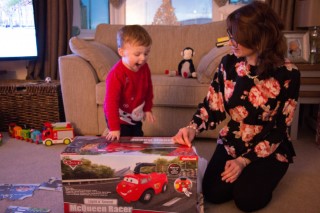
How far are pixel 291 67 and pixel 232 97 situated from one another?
0.88ft

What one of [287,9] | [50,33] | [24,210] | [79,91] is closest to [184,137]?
[24,210]

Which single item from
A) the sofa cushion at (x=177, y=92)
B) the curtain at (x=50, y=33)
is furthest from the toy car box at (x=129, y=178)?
the curtain at (x=50, y=33)

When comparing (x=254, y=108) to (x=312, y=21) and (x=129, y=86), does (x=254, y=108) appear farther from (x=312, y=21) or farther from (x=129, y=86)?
(x=312, y=21)

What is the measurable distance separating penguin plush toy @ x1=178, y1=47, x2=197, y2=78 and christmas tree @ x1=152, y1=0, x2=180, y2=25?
87 centimetres

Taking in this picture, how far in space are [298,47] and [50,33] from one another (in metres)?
2.18

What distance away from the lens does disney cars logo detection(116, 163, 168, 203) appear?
107 cm

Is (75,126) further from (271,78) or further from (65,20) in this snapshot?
(271,78)

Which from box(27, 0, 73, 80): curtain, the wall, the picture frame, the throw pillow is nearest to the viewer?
the throw pillow

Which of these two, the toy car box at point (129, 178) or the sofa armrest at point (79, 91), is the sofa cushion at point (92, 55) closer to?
the sofa armrest at point (79, 91)

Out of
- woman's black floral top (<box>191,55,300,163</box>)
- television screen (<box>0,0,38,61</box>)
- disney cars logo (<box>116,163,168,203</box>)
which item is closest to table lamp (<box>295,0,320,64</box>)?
woman's black floral top (<box>191,55,300,163</box>)

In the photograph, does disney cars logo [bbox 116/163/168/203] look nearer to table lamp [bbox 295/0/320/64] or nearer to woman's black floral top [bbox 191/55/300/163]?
woman's black floral top [bbox 191/55/300/163]

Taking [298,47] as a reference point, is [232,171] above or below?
below

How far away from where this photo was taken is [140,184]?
1.07 m

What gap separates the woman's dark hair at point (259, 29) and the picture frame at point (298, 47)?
123 centimetres
